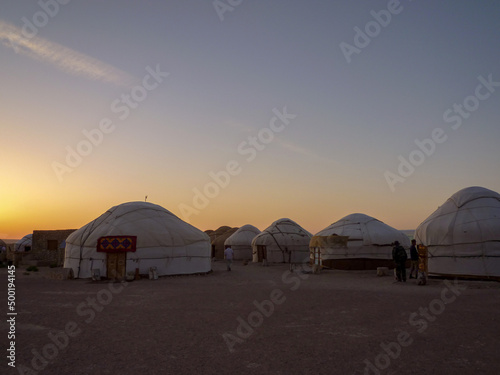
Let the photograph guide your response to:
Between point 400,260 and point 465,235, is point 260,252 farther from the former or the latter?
point 465,235

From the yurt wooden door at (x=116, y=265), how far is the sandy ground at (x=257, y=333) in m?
5.79

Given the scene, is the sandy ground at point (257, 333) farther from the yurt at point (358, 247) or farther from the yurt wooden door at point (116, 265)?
the yurt at point (358, 247)

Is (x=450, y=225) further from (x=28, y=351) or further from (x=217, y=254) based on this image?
(x=217, y=254)

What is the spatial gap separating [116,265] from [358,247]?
15041 millimetres

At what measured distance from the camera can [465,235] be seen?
1784cm

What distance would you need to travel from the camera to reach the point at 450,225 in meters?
18.6

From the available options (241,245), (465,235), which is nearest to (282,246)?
(241,245)

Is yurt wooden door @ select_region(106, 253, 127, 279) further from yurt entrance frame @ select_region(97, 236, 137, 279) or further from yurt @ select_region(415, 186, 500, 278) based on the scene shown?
yurt @ select_region(415, 186, 500, 278)

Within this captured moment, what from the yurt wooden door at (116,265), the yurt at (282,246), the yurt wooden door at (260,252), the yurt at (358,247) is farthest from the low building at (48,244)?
the yurt at (358,247)

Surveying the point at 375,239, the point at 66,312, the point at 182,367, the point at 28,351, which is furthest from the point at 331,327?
the point at 375,239

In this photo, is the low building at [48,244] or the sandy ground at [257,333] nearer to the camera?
the sandy ground at [257,333]

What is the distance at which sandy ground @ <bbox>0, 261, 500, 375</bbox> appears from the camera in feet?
19.0

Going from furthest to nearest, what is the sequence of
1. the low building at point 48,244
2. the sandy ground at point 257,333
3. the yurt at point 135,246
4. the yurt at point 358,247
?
the low building at point 48,244
the yurt at point 358,247
the yurt at point 135,246
the sandy ground at point 257,333

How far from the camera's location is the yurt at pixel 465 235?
17297 millimetres
